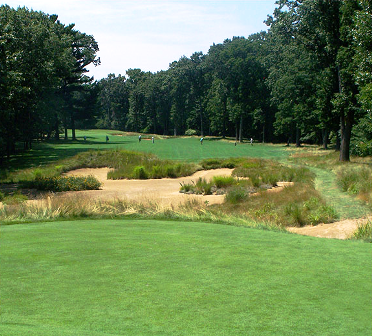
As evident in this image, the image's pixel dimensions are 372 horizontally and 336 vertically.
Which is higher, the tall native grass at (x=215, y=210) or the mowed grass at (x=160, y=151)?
the tall native grass at (x=215, y=210)

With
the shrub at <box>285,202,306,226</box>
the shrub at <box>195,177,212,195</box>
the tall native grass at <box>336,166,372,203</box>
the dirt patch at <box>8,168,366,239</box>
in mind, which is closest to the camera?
the dirt patch at <box>8,168,366,239</box>

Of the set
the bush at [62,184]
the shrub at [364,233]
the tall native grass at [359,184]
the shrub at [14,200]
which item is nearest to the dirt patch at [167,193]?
the shrub at [364,233]

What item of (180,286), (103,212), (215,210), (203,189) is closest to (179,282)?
(180,286)

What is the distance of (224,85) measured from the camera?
9825 cm

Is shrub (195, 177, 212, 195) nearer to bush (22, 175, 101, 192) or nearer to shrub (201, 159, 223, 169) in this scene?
bush (22, 175, 101, 192)

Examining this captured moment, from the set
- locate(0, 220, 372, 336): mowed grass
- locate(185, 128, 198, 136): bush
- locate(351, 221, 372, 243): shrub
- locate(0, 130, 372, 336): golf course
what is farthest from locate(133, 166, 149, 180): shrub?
locate(185, 128, 198, 136): bush

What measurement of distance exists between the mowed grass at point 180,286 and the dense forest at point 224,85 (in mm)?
18373

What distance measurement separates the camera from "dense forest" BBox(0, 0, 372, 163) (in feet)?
109

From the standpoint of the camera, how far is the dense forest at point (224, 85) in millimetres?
33312

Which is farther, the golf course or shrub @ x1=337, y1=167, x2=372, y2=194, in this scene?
shrub @ x1=337, y1=167, x2=372, y2=194

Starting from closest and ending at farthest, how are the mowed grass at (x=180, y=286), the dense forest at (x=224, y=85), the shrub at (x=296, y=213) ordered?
the mowed grass at (x=180, y=286), the shrub at (x=296, y=213), the dense forest at (x=224, y=85)

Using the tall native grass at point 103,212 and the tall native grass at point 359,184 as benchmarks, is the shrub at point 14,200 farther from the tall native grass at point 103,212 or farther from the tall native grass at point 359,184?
the tall native grass at point 359,184

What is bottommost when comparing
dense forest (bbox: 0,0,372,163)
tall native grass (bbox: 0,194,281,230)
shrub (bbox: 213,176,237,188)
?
shrub (bbox: 213,176,237,188)

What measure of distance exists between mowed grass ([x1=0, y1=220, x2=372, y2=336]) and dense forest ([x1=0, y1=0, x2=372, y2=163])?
18.4 m
